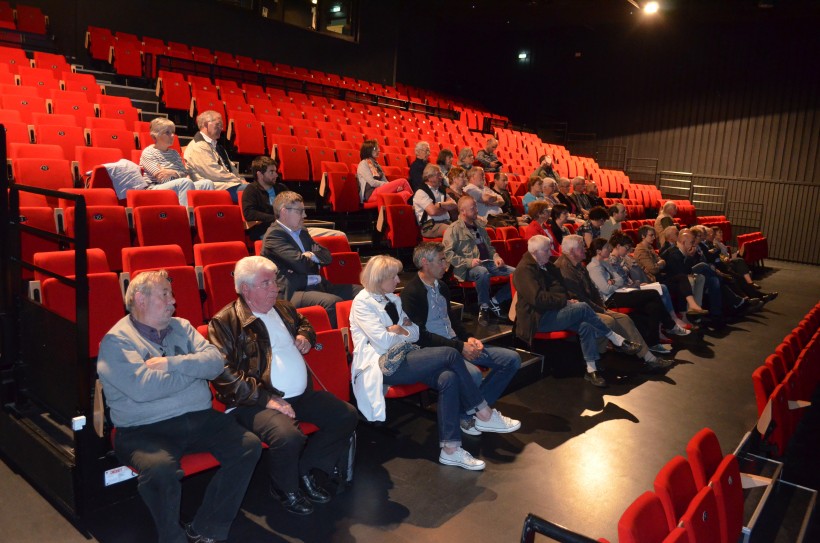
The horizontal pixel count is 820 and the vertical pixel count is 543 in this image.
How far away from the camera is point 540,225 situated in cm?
546

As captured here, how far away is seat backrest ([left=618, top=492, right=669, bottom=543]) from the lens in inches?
56.2

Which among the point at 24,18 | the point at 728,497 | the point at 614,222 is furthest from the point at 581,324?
the point at 24,18

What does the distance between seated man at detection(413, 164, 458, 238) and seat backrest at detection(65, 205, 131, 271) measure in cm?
243

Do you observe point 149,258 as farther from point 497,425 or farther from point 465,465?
point 497,425

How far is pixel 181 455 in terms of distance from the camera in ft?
7.12

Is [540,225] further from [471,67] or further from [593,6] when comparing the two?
[471,67]

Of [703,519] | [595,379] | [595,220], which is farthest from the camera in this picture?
[595,220]

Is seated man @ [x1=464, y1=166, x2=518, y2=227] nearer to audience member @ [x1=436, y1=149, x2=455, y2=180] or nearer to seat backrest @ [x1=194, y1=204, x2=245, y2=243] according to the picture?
audience member @ [x1=436, y1=149, x2=455, y2=180]

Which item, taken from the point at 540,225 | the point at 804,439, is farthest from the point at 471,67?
the point at 804,439

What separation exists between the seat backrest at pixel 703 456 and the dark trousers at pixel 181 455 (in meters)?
1.48

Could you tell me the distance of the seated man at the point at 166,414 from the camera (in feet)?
6.60

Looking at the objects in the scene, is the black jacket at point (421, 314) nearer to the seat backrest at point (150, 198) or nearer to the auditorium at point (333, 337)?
the auditorium at point (333, 337)

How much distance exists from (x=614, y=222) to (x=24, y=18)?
8.24 m

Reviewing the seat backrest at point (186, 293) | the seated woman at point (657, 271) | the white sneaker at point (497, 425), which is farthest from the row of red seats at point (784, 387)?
the seat backrest at point (186, 293)
